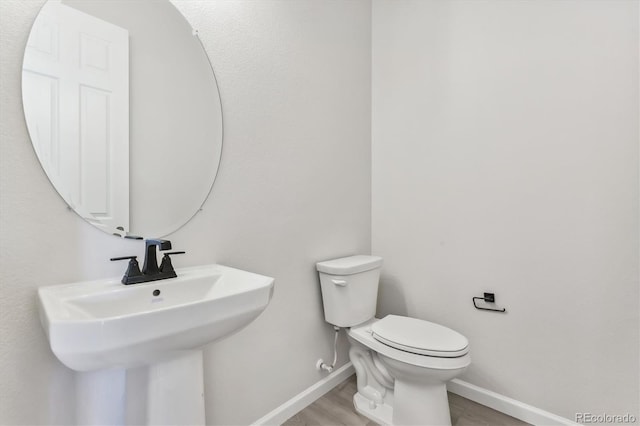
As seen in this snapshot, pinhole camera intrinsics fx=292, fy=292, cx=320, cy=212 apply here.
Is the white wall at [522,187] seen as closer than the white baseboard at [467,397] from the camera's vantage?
Yes

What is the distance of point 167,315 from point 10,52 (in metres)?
0.83

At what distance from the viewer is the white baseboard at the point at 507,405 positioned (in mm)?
1403

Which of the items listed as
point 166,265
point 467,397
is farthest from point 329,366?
point 166,265

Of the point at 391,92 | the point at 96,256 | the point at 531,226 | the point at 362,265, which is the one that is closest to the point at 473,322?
the point at 531,226

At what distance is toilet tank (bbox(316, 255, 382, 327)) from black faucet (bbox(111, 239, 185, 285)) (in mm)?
793

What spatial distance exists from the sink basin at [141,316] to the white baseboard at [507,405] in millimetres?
1445

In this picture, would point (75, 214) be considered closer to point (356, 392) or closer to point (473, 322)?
point (356, 392)

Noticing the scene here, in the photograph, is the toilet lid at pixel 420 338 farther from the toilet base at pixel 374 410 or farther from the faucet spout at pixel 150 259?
the faucet spout at pixel 150 259

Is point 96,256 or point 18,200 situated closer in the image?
point 18,200

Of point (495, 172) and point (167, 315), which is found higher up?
point (495, 172)

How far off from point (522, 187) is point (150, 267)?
1.70m

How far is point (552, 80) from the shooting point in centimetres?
141

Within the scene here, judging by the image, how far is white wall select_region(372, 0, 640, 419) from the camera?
1275 millimetres

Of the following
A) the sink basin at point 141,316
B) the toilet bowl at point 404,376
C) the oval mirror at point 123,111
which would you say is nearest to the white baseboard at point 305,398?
the toilet bowl at point 404,376
